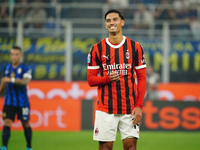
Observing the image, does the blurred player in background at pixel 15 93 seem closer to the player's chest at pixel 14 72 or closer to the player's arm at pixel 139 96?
the player's chest at pixel 14 72

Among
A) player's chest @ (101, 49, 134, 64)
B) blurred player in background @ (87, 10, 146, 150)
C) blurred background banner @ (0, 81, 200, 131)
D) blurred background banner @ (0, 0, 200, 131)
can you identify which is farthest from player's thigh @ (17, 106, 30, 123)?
blurred background banner @ (0, 0, 200, 131)

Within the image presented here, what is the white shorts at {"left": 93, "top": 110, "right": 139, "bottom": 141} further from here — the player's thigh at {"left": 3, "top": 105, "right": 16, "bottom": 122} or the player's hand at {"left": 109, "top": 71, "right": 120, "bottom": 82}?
the player's thigh at {"left": 3, "top": 105, "right": 16, "bottom": 122}

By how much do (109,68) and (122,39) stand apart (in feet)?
1.26

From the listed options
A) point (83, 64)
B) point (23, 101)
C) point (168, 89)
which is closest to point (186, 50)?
point (168, 89)

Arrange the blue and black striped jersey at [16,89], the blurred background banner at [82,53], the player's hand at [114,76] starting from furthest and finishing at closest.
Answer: the blurred background banner at [82,53], the blue and black striped jersey at [16,89], the player's hand at [114,76]

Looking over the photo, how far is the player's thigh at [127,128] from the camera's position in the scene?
490cm

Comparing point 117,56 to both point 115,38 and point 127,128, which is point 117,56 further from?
point 127,128

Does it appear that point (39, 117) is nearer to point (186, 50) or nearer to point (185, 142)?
point (185, 142)

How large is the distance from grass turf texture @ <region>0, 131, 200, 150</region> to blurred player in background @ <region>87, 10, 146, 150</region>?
3823mm

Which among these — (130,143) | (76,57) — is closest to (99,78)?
(130,143)

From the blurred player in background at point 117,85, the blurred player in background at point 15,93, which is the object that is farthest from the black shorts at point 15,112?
the blurred player in background at point 117,85

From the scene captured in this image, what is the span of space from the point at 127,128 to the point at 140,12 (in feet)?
34.6

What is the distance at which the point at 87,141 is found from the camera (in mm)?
10023

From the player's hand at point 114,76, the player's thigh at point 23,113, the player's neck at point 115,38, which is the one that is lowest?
the player's thigh at point 23,113
